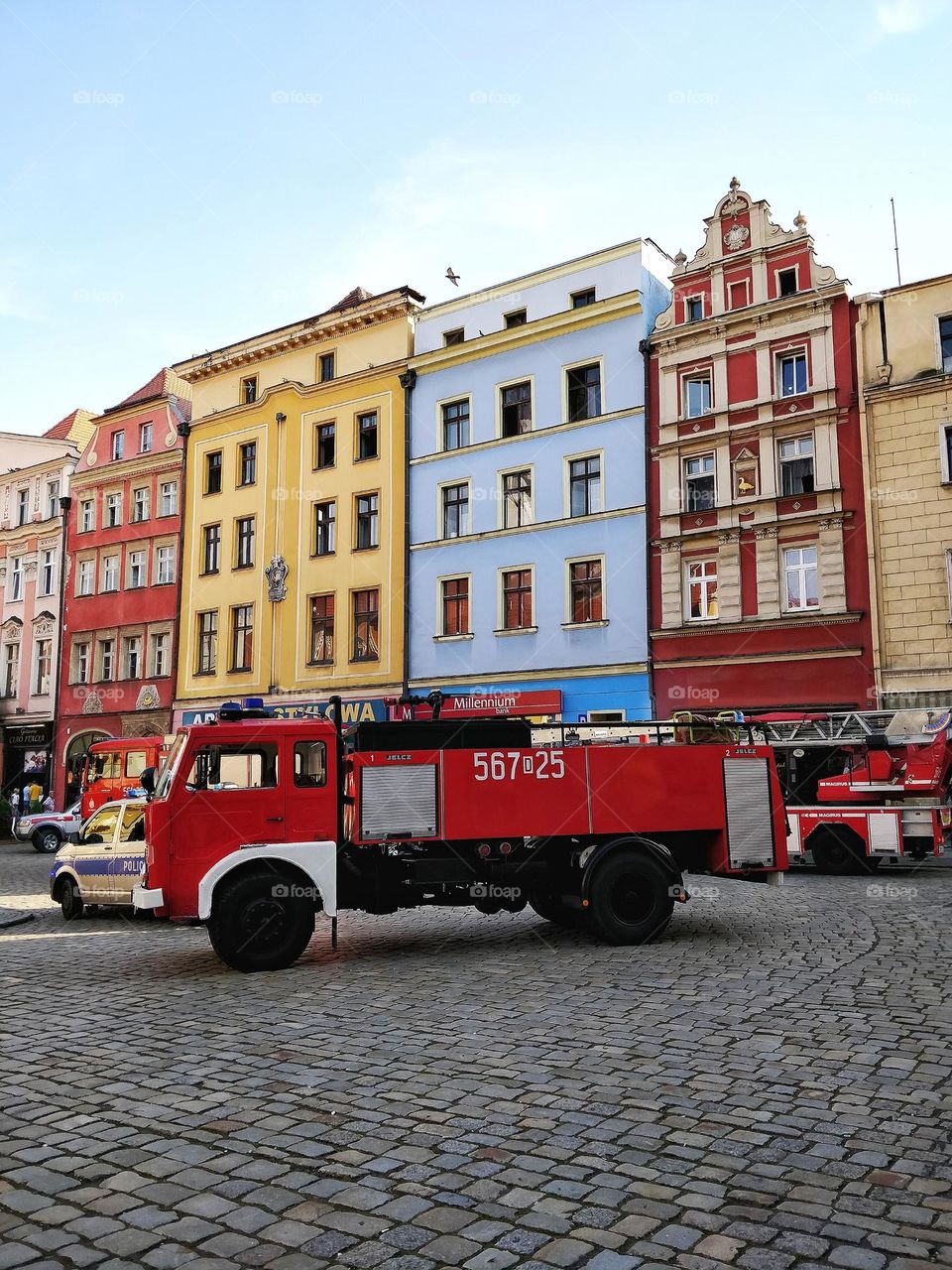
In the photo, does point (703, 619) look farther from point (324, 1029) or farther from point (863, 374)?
point (324, 1029)

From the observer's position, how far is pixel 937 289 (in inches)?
965

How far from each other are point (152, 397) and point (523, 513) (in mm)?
19692

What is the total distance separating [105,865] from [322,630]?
68.2ft

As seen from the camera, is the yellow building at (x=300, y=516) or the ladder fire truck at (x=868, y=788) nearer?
the ladder fire truck at (x=868, y=788)

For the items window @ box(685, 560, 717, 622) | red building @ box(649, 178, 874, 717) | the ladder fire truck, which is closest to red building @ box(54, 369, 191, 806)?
red building @ box(649, 178, 874, 717)

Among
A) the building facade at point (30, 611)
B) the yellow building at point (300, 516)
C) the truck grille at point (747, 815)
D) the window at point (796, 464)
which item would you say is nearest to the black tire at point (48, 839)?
the yellow building at point (300, 516)

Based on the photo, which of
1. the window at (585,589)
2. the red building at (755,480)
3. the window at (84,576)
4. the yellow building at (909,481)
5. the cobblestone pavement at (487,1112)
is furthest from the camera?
the window at (84,576)

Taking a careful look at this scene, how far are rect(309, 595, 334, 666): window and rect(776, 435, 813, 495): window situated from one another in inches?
616

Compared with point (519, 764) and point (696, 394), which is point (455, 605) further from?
point (519, 764)

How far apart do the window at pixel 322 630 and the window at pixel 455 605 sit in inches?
185

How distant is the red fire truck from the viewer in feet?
32.6

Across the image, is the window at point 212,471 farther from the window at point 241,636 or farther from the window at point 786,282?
the window at point 786,282

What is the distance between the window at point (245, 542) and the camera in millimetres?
37219

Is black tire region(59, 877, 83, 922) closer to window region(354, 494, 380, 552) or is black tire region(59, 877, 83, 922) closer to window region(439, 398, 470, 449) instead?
window region(354, 494, 380, 552)
